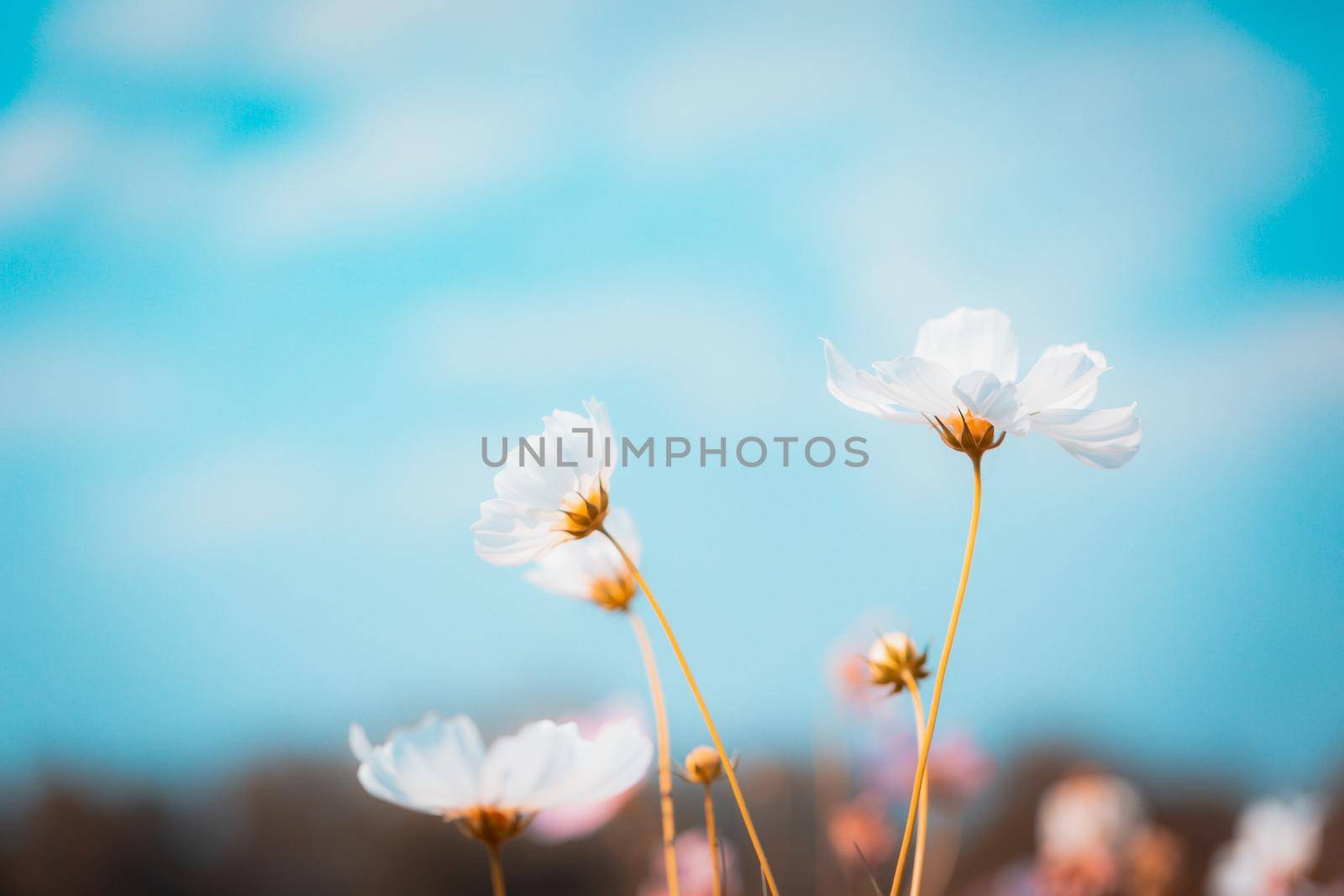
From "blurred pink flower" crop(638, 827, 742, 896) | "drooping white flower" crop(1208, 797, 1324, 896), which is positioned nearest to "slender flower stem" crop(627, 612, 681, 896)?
"blurred pink flower" crop(638, 827, 742, 896)

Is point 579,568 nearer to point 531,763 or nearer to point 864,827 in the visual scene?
point 531,763

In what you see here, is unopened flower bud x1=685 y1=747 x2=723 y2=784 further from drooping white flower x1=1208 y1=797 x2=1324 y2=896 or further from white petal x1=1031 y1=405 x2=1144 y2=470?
drooping white flower x1=1208 y1=797 x2=1324 y2=896

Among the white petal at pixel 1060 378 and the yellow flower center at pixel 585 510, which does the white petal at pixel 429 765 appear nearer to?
the yellow flower center at pixel 585 510

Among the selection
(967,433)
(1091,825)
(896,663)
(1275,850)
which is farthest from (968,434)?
(1091,825)

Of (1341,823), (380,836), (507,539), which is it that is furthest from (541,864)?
(507,539)

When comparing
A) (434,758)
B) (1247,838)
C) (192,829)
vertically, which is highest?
(434,758)

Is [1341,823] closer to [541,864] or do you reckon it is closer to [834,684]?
[541,864]

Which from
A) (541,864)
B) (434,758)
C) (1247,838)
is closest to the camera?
(434,758)
